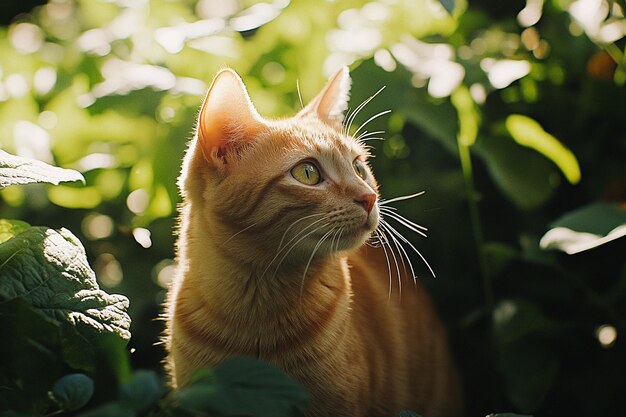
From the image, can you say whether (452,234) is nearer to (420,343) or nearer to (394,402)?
(420,343)

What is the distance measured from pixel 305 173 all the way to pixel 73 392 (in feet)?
1.48

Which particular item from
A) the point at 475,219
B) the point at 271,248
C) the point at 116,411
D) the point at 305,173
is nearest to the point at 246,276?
the point at 271,248

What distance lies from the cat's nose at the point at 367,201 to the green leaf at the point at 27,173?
38cm

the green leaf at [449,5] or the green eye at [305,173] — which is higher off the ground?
the green leaf at [449,5]

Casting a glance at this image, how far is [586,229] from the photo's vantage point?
1045 millimetres

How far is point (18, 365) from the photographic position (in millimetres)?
701

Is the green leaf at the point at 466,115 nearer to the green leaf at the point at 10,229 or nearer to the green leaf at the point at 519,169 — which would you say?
the green leaf at the point at 519,169

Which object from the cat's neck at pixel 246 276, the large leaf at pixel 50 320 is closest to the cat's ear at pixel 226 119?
the cat's neck at pixel 246 276

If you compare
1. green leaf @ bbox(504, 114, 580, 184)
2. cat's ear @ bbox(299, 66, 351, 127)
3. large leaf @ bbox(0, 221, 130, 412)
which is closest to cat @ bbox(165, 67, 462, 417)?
cat's ear @ bbox(299, 66, 351, 127)

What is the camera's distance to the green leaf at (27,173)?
0.75 metres

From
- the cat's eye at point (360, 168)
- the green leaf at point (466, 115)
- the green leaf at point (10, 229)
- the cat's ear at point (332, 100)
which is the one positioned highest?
the green leaf at point (10, 229)

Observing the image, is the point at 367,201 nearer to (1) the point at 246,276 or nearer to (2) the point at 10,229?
(1) the point at 246,276

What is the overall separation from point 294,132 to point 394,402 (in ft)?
1.63

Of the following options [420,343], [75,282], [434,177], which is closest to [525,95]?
[434,177]
